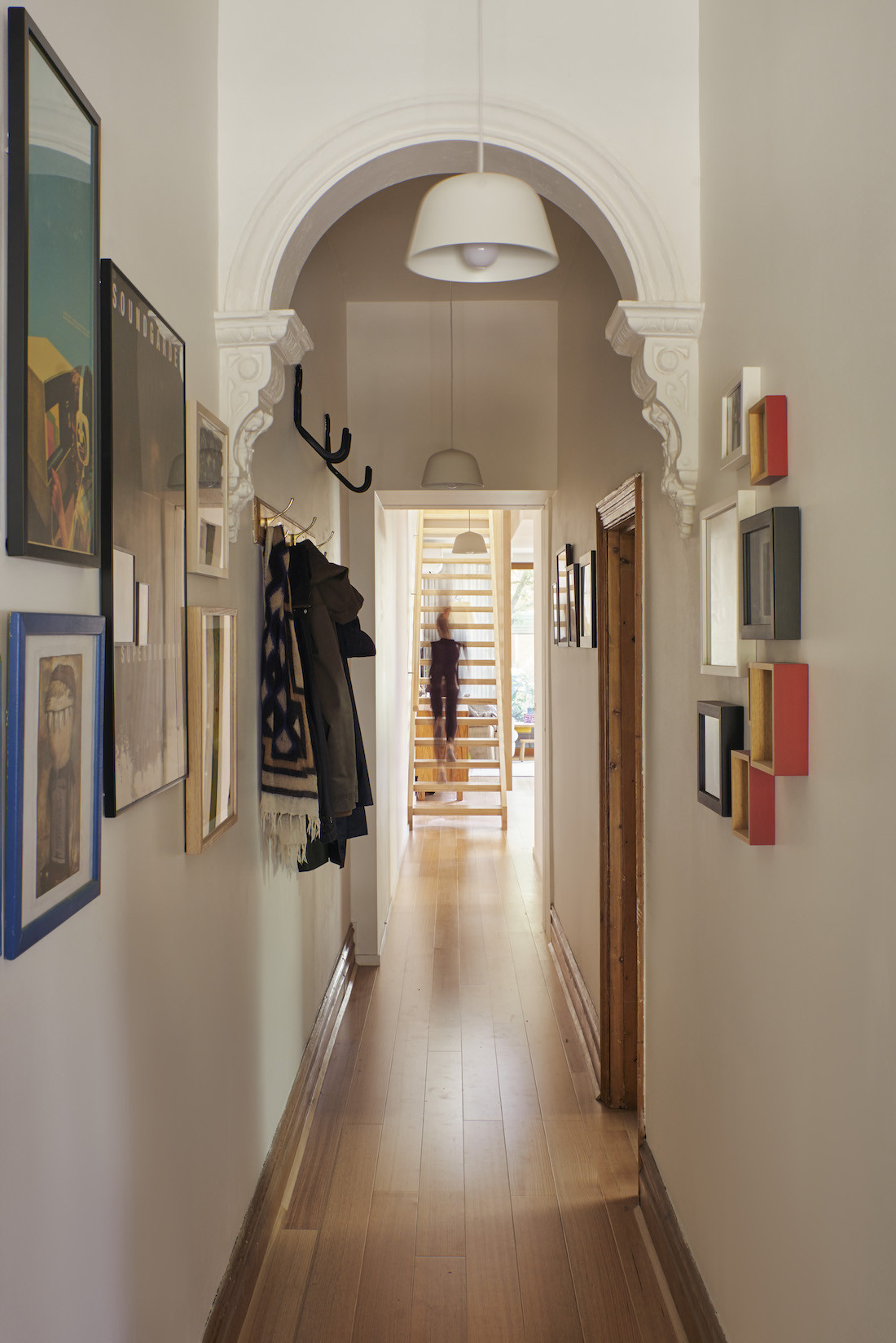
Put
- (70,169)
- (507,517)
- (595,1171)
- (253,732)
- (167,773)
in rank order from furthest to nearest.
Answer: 1. (507,517)
2. (595,1171)
3. (253,732)
4. (167,773)
5. (70,169)

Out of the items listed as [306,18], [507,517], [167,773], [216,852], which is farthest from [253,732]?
[507,517]

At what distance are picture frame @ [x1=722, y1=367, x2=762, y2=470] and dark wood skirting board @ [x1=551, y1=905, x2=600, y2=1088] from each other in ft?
7.61

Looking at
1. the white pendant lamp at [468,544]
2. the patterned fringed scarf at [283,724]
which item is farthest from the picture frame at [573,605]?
the white pendant lamp at [468,544]

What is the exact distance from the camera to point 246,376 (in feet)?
7.04

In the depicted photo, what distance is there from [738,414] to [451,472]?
7.95ft

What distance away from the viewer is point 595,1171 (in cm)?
285

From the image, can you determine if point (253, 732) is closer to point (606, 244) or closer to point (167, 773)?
point (167, 773)

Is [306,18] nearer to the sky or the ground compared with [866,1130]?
nearer to the sky

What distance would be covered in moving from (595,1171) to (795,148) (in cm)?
264

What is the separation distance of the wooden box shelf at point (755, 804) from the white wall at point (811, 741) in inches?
0.9

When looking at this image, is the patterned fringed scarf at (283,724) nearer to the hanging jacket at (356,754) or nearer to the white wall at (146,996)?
the white wall at (146,996)

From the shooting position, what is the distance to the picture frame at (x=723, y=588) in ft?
5.64

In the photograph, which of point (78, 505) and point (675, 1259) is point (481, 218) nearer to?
point (78, 505)

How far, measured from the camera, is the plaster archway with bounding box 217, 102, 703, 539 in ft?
6.95
